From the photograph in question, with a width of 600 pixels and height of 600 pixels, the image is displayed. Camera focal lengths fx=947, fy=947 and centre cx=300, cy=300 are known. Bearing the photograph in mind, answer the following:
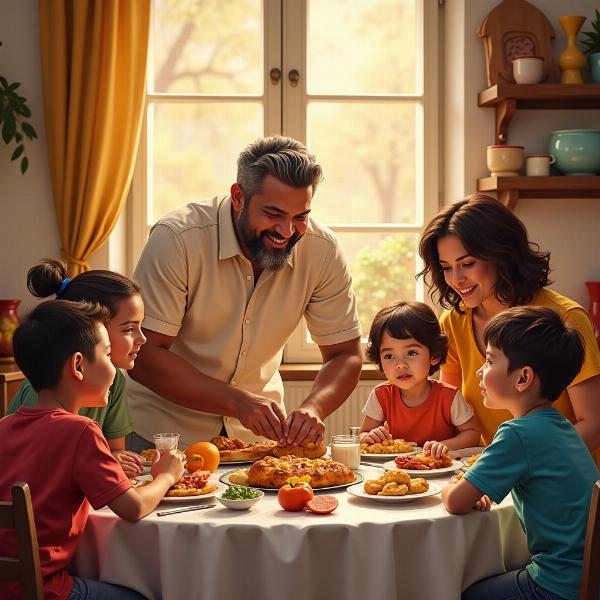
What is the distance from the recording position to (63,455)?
201 cm

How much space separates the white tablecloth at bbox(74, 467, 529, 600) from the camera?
6.50 ft

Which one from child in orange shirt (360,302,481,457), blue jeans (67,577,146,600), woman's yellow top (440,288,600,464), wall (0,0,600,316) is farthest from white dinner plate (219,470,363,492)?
wall (0,0,600,316)

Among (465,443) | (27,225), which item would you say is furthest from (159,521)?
(27,225)

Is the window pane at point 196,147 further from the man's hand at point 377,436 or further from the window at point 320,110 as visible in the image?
the man's hand at point 377,436

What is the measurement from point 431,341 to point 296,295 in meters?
0.46

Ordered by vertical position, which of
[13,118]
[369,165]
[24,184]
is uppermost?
[13,118]

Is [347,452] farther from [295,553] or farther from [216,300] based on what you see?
[216,300]

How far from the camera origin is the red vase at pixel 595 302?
427 centimetres

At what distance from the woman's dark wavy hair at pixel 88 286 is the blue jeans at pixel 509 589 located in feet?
3.70

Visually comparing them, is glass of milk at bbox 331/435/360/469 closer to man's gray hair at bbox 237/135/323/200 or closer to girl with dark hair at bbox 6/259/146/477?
girl with dark hair at bbox 6/259/146/477

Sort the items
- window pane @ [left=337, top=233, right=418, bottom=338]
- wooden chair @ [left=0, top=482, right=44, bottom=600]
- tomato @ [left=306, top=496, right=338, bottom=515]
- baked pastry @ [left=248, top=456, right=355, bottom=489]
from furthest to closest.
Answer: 1. window pane @ [left=337, top=233, right=418, bottom=338]
2. baked pastry @ [left=248, top=456, right=355, bottom=489]
3. tomato @ [left=306, top=496, right=338, bottom=515]
4. wooden chair @ [left=0, top=482, right=44, bottom=600]

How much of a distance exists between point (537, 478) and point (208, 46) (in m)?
3.21

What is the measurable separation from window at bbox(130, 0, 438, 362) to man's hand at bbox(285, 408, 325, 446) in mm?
2127

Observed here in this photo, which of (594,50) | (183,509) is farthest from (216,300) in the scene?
(594,50)
